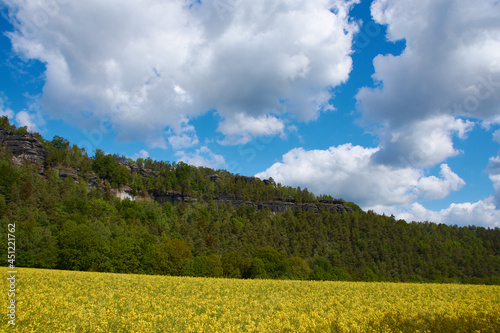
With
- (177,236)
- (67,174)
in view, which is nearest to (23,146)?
(67,174)

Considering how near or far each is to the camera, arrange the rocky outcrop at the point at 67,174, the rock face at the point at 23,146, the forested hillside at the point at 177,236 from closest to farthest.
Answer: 1. the forested hillside at the point at 177,236
2. the rock face at the point at 23,146
3. the rocky outcrop at the point at 67,174

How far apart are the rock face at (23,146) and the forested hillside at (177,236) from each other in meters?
0.56

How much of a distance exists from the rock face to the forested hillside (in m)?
0.56

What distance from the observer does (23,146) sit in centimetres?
17088

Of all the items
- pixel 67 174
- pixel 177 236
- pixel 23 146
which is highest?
pixel 23 146

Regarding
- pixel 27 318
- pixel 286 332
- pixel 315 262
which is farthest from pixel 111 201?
pixel 286 332

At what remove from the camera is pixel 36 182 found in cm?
13562

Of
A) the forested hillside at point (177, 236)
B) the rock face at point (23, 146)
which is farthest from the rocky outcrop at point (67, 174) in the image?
the rock face at point (23, 146)

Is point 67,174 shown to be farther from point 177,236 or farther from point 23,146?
point 177,236

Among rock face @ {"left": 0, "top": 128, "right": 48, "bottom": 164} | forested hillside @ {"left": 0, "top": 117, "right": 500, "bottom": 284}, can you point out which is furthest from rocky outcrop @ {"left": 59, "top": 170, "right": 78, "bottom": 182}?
rock face @ {"left": 0, "top": 128, "right": 48, "bottom": 164}

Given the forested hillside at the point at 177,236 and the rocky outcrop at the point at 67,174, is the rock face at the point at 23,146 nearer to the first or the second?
the forested hillside at the point at 177,236

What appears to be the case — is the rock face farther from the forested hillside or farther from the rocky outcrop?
the rocky outcrop

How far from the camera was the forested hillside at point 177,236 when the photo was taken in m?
84.1

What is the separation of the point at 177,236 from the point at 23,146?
122 meters
